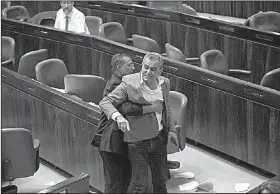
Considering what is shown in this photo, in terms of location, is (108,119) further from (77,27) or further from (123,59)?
(77,27)

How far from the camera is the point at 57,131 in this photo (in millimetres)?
5309

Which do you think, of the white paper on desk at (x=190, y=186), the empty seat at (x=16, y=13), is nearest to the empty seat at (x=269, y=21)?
the empty seat at (x=16, y=13)

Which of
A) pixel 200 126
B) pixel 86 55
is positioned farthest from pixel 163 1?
pixel 200 126

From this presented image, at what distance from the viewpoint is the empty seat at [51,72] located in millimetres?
5883

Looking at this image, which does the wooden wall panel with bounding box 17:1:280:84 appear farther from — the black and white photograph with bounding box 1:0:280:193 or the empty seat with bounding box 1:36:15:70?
the empty seat with bounding box 1:36:15:70

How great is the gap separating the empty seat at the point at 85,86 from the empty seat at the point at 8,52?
160cm

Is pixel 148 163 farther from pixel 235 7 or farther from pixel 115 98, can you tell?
pixel 235 7

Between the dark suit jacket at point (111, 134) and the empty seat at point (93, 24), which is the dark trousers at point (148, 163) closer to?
the dark suit jacket at point (111, 134)

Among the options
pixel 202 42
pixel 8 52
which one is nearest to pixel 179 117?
pixel 202 42

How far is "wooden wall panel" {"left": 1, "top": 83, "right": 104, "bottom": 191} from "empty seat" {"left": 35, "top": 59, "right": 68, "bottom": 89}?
0.90 feet

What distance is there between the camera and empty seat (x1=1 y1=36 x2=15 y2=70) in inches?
274

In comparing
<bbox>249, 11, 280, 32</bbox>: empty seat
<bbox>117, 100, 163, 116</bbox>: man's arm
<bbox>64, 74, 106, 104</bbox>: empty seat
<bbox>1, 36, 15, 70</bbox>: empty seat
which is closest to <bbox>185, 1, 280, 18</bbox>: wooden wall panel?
<bbox>249, 11, 280, 32</bbox>: empty seat

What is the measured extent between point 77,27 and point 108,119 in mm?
3367

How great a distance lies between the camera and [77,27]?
7395mm
